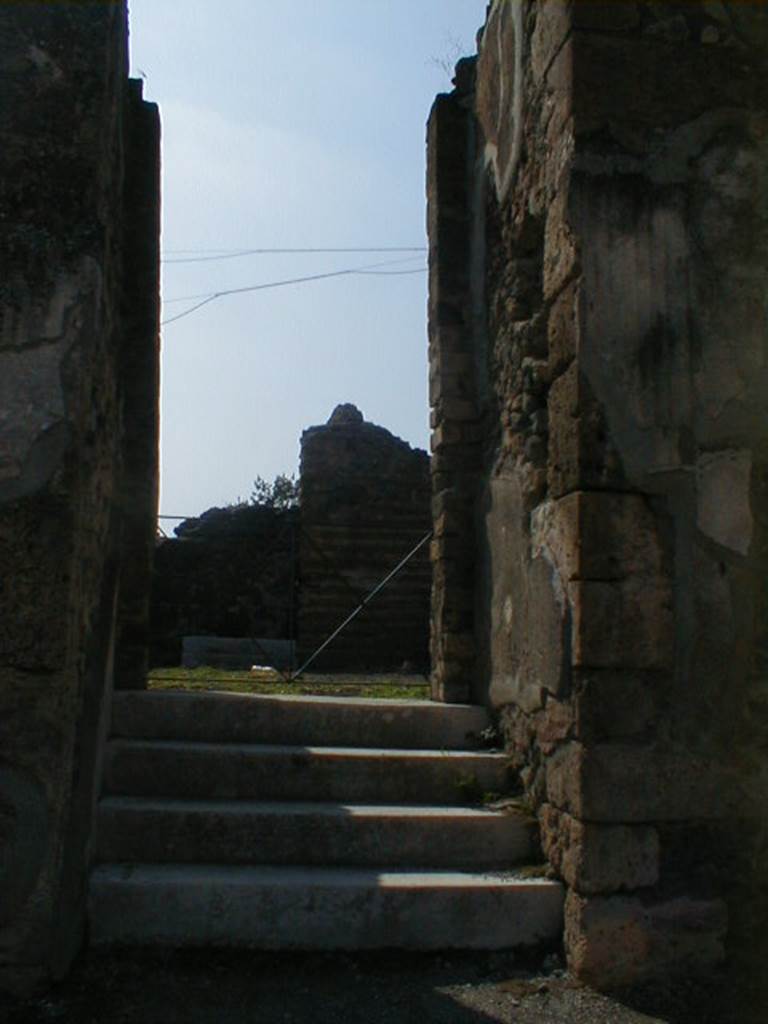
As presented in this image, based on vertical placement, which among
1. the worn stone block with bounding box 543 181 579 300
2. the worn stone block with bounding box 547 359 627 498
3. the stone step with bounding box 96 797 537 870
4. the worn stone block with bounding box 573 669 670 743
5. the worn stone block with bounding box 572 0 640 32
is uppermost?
the worn stone block with bounding box 572 0 640 32

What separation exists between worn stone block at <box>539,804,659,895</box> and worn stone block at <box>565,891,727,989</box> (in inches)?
2.0

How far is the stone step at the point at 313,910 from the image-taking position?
153 inches

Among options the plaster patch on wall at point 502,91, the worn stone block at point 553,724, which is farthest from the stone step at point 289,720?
the plaster patch on wall at point 502,91

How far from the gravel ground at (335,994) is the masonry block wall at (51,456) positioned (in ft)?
0.59

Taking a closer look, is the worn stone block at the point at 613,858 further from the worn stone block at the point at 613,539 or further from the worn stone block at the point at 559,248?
the worn stone block at the point at 559,248

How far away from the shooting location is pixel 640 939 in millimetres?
3830

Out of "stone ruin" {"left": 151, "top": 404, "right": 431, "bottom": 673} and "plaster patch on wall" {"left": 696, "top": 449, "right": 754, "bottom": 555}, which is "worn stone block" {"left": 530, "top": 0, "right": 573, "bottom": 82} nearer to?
"plaster patch on wall" {"left": 696, "top": 449, "right": 754, "bottom": 555}

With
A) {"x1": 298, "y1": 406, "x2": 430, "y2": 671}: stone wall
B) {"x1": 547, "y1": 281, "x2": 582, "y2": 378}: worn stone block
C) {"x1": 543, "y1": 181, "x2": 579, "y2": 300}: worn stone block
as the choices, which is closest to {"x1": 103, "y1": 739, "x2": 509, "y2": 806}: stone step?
{"x1": 547, "y1": 281, "x2": 582, "y2": 378}: worn stone block

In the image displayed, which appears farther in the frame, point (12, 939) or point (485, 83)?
point (485, 83)

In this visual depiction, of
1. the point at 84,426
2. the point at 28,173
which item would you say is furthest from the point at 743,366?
the point at 28,173

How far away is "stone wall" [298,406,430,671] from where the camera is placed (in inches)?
456

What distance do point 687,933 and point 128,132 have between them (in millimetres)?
4191

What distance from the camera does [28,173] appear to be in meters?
3.88

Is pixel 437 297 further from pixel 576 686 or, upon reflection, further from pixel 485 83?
pixel 576 686
